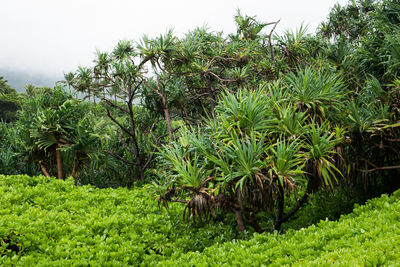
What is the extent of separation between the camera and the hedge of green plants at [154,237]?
3361mm

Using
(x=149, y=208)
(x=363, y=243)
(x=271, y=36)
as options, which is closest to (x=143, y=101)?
(x=271, y=36)

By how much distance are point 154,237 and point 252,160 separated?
1.98 m

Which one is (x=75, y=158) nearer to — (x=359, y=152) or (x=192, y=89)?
(x=192, y=89)

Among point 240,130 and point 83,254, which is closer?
point 83,254

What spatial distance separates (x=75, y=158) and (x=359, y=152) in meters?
7.14

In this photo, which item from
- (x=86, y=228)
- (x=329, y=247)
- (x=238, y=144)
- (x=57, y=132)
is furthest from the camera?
(x=57, y=132)

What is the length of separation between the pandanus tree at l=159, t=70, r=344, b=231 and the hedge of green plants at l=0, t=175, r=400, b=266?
0.55 metres

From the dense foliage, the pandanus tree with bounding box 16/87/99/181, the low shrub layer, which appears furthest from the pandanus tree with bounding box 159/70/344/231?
the pandanus tree with bounding box 16/87/99/181

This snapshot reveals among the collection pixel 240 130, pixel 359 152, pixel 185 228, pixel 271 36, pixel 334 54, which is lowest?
pixel 185 228

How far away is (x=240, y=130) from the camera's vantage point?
4.75 meters

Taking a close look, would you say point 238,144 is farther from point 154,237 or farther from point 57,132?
point 57,132

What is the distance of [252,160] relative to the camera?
14.3 ft

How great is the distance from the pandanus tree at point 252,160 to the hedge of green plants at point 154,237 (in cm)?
55

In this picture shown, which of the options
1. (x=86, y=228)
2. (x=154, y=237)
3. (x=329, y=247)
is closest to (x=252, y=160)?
(x=329, y=247)
